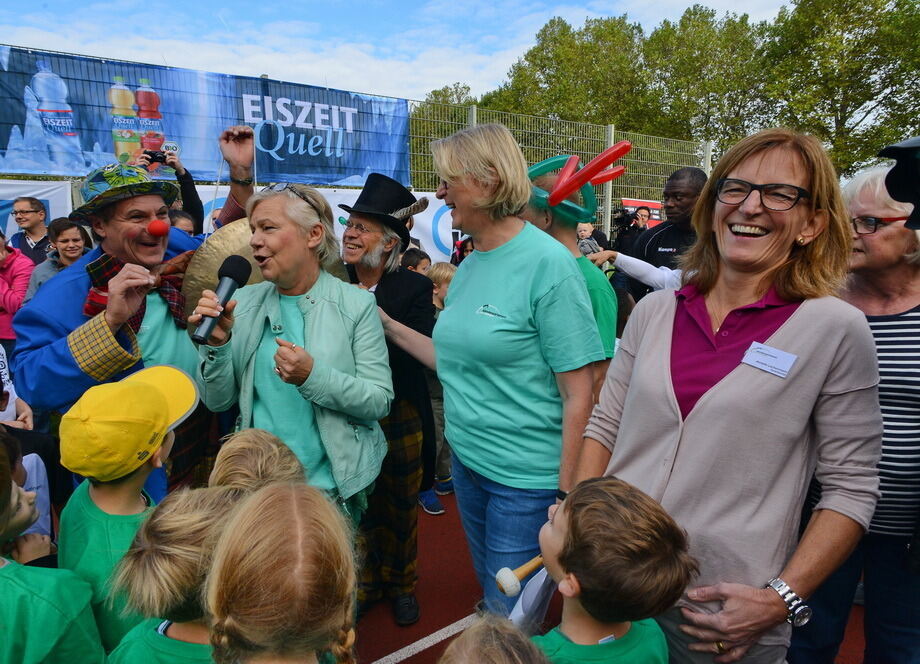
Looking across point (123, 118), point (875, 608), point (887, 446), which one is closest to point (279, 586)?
point (887, 446)

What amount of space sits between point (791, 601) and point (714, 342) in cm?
61

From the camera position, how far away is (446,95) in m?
40.7

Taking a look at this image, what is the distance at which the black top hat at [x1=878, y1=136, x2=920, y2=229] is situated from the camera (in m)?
1.47

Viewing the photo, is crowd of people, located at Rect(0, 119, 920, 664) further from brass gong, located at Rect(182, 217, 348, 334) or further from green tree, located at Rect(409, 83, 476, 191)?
green tree, located at Rect(409, 83, 476, 191)

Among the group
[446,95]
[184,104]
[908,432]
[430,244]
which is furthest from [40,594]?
[446,95]

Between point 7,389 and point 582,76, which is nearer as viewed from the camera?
point 7,389

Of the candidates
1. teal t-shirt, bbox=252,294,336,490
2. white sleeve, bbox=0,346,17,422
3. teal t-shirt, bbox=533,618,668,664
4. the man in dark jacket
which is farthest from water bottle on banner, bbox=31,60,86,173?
teal t-shirt, bbox=533,618,668,664

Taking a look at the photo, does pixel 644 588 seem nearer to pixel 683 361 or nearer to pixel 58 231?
pixel 683 361

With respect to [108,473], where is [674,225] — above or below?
above

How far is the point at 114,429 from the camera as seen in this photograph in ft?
5.38

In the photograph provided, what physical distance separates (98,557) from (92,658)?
0.27 meters

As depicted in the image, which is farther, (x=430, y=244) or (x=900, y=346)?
(x=430, y=244)

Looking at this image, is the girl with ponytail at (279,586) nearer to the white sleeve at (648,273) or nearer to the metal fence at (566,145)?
the white sleeve at (648,273)

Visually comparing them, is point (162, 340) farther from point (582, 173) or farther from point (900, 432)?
point (900, 432)
